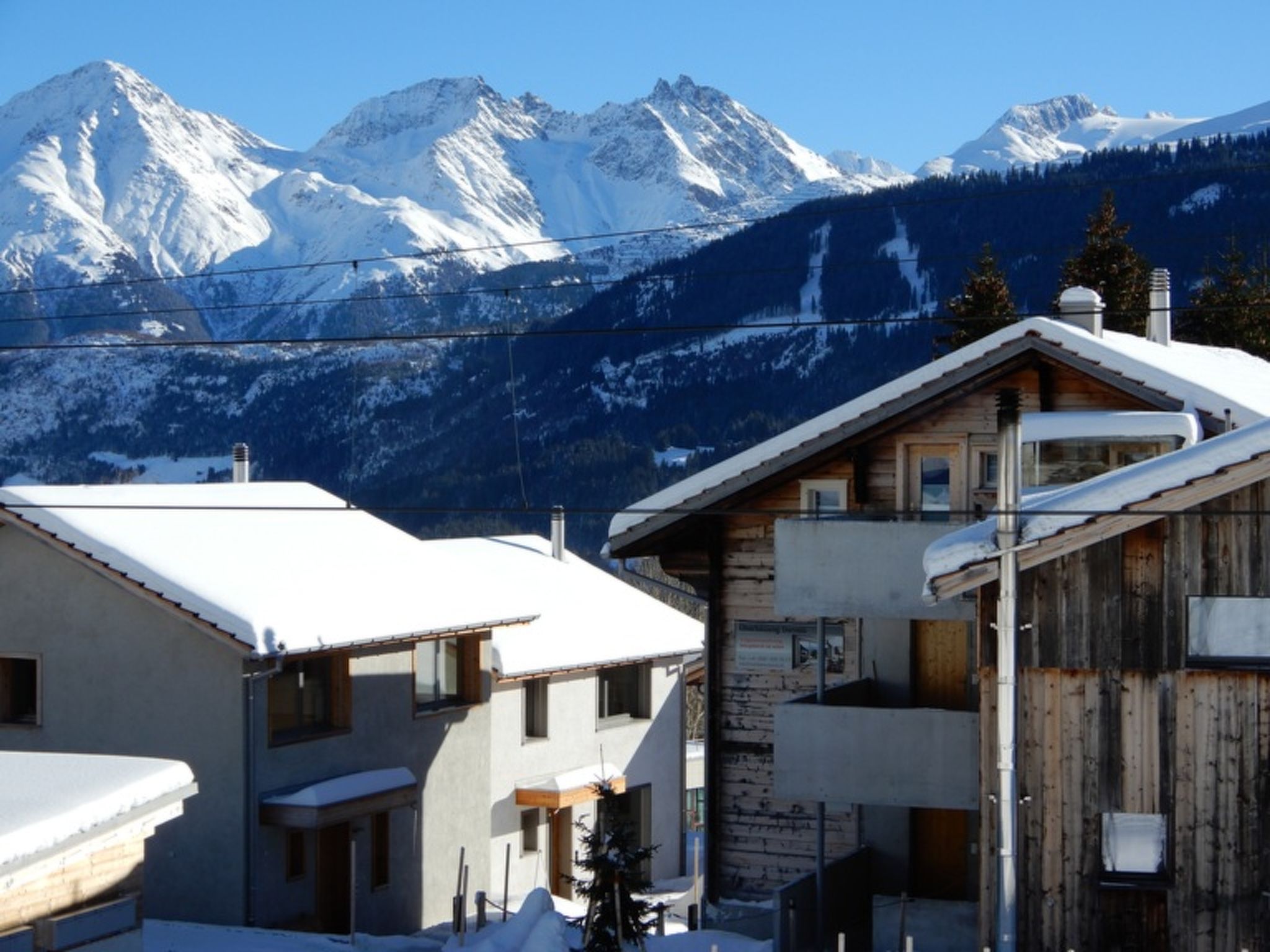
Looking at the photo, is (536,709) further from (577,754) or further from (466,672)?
(466,672)

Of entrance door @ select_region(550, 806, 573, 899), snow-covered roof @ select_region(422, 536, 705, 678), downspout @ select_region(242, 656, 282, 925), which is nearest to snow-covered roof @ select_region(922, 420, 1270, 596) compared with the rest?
downspout @ select_region(242, 656, 282, 925)

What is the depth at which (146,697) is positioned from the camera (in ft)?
91.1

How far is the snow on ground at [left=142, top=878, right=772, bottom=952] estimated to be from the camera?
75.2 ft

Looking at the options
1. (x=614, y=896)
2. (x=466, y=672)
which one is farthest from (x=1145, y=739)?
(x=466, y=672)

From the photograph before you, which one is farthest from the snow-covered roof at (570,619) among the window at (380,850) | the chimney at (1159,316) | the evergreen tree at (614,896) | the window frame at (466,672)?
the chimney at (1159,316)

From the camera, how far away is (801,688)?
26.7 meters

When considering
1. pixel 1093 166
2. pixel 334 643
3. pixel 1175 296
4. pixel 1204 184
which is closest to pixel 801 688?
pixel 334 643

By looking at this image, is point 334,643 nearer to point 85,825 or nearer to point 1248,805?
point 85,825

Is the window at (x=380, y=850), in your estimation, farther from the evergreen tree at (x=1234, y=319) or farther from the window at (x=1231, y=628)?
the evergreen tree at (x=1234, y=319)

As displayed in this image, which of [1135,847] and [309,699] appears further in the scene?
[309,699]

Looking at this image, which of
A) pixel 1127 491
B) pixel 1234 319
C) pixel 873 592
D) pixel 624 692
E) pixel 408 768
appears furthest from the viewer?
pixel 1234 319

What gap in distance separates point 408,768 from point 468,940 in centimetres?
630

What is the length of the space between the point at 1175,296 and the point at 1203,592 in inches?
5265

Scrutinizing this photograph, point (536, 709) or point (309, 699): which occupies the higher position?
A: point (309, 699)
